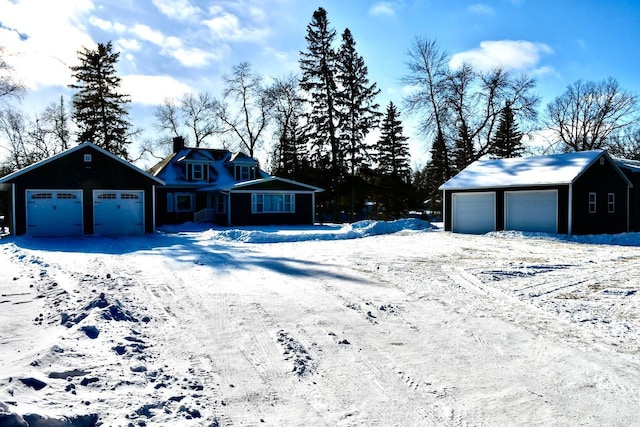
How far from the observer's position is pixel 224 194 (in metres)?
28.7

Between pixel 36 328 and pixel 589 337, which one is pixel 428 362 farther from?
pixel 36 328

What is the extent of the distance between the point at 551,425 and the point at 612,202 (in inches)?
913

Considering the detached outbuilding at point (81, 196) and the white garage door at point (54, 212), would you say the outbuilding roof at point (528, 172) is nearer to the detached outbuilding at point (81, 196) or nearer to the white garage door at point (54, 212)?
the detached outbuilding at point (81, 196)

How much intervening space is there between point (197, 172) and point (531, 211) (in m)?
21.6

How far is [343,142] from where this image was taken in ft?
130

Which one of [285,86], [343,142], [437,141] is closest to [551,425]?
[437,141]

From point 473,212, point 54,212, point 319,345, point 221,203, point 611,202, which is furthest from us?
point 221,203

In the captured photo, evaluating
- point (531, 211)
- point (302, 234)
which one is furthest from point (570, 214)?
point (302, 234)

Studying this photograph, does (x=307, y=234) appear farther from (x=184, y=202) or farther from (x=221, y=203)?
(x=184, y=202)

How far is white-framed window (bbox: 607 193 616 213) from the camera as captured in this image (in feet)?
73.7

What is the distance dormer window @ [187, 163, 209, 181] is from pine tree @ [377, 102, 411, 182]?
734 inches

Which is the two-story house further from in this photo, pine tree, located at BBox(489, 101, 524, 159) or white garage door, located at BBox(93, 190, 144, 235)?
pine tree, located at BBox(489, 101, 524, 159)

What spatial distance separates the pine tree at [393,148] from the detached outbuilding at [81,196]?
27235 millimetres

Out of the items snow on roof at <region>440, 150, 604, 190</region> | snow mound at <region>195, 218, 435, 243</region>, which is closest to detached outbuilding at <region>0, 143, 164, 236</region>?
snow mound at <region>195, 218, 435, 243</region>
